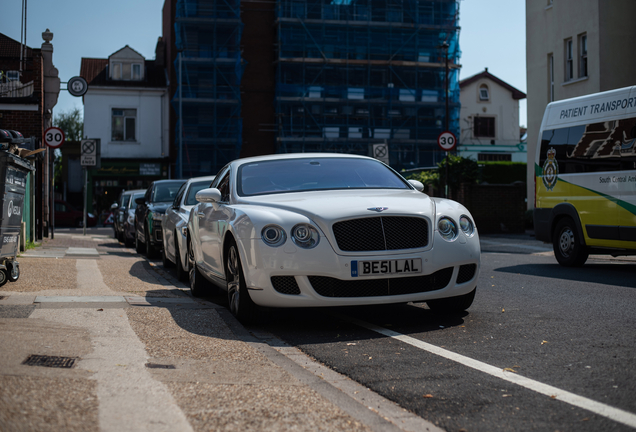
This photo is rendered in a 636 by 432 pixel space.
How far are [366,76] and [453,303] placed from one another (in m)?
42.5

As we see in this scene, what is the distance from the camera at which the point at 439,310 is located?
6.38 m

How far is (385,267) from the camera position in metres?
5.55

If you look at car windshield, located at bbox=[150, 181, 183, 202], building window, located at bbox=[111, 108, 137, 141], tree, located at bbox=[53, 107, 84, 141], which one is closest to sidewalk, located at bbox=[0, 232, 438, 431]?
car windshield, located at bbox=[150, 181, 183, 202]

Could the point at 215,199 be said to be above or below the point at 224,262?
above

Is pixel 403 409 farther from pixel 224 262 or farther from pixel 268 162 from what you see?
pixel 268 162

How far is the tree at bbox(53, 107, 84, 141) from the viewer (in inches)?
2883

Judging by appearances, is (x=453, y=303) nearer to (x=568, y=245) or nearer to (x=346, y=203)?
(x=346, y=203)

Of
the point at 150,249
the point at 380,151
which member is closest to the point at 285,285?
the point at 150,249

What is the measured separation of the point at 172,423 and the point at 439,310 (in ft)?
12.1

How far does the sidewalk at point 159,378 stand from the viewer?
317 centimetres

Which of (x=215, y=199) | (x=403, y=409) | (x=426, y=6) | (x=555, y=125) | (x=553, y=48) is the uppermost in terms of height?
(x=426, y=6)

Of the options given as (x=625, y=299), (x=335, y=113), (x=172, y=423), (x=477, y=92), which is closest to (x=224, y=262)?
(x=172, y=423)

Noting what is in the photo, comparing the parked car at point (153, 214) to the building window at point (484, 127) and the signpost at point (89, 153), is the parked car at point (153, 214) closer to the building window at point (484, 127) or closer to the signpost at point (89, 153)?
the signpost at point (89, 153)

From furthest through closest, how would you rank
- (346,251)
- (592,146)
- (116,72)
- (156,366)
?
(116,72) < (592,146) < (346,251) < (156,366)
